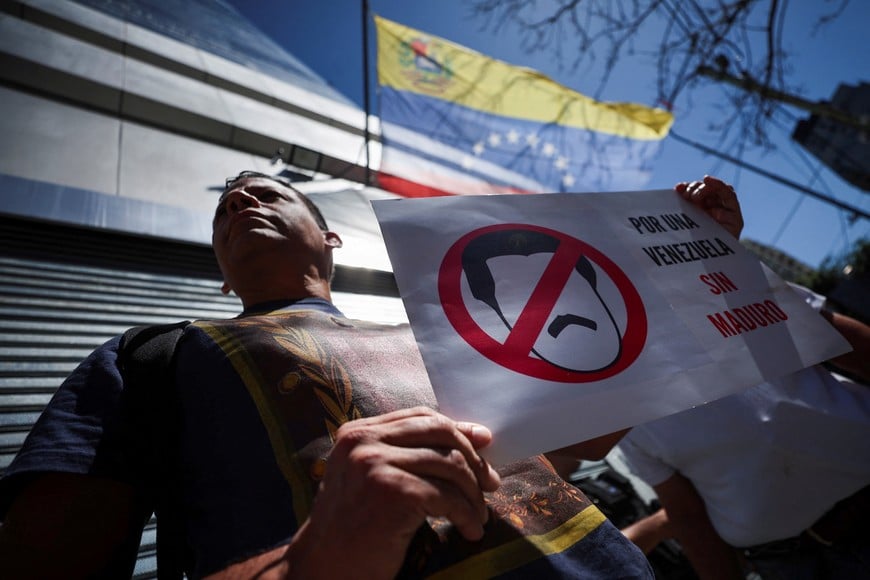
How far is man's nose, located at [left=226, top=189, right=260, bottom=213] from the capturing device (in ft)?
5.58

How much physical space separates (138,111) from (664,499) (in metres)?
8.35

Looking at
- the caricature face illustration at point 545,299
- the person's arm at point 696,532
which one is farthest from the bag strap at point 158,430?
the person's arm at point 696,532

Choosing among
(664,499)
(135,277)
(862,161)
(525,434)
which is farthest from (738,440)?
(862,161)

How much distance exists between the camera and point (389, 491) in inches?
22.9

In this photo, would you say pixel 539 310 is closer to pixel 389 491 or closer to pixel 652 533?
pixel 389 491

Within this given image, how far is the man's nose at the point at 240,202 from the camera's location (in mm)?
1701

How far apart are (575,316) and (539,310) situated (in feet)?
0.31

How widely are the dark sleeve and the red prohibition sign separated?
33.9 inches

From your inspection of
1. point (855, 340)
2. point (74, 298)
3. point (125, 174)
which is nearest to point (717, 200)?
point (855, 340)

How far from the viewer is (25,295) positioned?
2.52 metres

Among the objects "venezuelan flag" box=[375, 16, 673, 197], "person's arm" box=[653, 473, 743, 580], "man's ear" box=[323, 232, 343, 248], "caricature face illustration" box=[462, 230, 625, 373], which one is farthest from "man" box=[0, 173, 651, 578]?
"venezuelan flag" box=[375, 16, 673, 197]

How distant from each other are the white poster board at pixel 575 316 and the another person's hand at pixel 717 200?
276 mm

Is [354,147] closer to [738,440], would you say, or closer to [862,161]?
[738,440]

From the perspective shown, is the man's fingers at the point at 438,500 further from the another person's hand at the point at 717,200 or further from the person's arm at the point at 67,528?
the another person's hand at the point at 717,200
